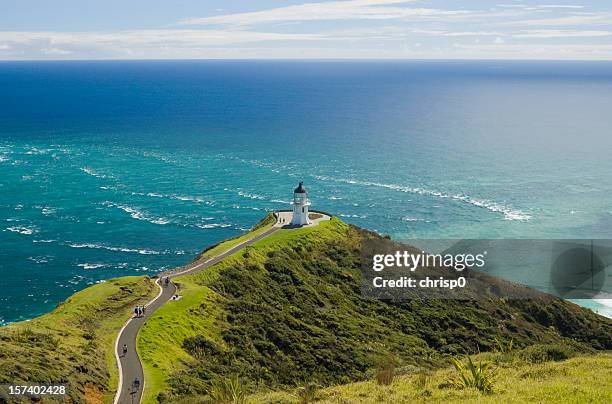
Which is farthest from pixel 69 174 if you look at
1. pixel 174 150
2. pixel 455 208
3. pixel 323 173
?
pixel 455 208

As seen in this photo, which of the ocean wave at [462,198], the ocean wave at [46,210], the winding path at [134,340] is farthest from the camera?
the ocean wave at [462,198]

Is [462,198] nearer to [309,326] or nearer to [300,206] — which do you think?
[300,206]

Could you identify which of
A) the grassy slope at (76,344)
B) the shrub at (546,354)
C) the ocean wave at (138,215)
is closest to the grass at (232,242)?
the grassy slope at (76,344)

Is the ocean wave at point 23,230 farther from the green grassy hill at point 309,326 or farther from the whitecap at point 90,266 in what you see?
the green grassy hill at point 309,326

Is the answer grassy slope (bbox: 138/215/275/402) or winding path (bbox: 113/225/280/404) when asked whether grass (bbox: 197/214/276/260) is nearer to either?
winding path (bbox: 113/225/280/404)

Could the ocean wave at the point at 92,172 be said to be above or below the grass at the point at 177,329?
below
